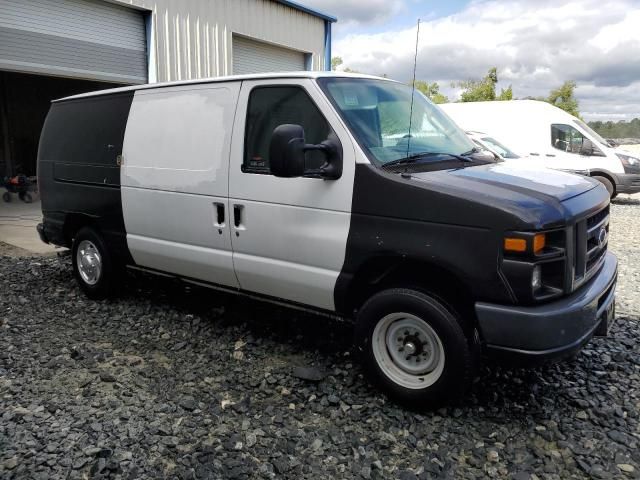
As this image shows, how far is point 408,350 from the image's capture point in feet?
10.7

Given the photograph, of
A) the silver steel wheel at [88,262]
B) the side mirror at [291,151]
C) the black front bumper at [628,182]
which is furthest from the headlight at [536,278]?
the black front bumper at [628,182]

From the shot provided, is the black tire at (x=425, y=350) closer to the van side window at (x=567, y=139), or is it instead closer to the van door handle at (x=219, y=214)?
the van door handle at (x=219, y=214)

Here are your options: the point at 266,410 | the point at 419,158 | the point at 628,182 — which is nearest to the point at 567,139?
the point at 628,182

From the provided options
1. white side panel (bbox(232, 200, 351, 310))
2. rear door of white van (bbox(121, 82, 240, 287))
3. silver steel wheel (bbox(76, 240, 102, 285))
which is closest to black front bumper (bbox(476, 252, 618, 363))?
white side panel (bbox(232, 200, 351, 310))

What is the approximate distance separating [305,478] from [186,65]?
10416mm

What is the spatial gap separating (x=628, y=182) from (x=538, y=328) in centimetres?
1150

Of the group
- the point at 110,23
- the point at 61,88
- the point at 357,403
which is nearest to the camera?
the point at 357,403

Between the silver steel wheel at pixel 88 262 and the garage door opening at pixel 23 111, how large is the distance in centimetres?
1068

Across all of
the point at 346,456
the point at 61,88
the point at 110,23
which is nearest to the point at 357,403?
the point at 346,456

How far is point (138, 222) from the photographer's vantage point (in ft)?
15.3

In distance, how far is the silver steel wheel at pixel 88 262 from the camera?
5.28m

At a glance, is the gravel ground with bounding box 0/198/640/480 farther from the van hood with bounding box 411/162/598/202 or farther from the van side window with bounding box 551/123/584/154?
the van side window with bounding box 551/123/584/154

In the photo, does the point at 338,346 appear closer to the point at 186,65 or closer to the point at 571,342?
the point at 571,342

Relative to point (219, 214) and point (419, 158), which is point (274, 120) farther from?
point (419, 158)
